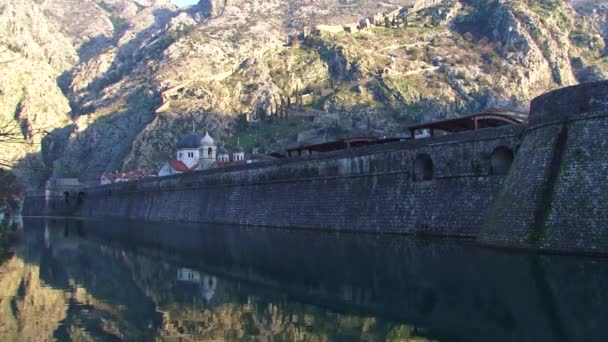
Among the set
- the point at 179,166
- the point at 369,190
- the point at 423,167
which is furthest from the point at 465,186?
the point at 179,166

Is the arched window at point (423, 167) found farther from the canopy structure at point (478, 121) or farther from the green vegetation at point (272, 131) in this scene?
the green vegetation at point (272, 131)

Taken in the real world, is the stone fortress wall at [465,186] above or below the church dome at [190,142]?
below

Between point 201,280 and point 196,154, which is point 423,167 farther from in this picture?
point 196,154

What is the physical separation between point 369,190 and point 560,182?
52.1 ft

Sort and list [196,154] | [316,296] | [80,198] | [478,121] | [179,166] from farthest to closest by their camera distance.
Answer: [80,198], [196,154], [179,166], [478,121], [316,296]

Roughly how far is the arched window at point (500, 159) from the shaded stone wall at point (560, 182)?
3361mm

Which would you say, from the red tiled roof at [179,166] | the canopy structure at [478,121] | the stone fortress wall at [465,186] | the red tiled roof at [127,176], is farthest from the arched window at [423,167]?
the red tiled roof at [127,176]

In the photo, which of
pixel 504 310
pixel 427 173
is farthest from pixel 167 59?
pixel 504 310

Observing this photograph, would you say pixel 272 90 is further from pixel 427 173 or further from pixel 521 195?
pixel 521 195

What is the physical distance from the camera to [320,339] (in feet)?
44.8

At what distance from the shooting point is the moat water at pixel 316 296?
14266 millimetres

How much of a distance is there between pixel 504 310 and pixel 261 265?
498 inches

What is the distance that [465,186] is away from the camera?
32.6 meters

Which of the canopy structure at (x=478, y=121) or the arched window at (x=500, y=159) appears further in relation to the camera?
the canopy structure at (x=478, y=121)
